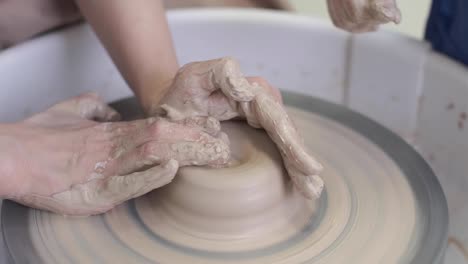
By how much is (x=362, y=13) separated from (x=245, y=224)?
1.48 ft

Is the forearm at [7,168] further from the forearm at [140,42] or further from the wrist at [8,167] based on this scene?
the forearm at [140,42]

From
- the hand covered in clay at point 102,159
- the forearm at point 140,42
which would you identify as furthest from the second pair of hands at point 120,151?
the forearm at point 140,42

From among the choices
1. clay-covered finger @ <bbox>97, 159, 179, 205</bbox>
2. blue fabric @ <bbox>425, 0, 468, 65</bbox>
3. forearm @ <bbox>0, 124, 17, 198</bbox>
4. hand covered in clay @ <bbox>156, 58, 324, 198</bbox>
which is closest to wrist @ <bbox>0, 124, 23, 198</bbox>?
forearm @ <bbox>0, 124, 17, 198</bbox>

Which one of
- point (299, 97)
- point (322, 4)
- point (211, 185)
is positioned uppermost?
point (211, 185)

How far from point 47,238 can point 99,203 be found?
10 cm

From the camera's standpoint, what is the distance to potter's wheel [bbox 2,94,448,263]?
3.22ft

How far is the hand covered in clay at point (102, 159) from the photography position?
989 mm

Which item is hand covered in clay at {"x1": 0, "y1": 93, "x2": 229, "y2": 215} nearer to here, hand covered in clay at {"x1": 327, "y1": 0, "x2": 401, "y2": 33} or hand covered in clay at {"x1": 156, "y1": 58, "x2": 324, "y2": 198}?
hand covered in clay at {"x1": 156, "y1": 58, "x2": 324, "y2": 198}

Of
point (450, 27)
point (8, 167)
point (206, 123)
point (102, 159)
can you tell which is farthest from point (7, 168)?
point (450, 27)

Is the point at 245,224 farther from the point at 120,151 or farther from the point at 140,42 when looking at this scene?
the point at 140,42

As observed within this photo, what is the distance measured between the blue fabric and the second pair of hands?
575 millimetres

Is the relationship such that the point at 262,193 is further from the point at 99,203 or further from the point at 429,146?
the point at 429,146

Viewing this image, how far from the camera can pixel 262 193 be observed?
100cm

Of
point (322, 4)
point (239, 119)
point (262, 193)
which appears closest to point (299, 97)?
point (239, 119)
